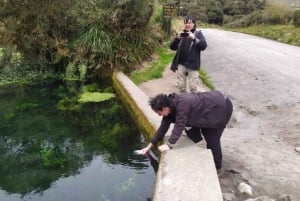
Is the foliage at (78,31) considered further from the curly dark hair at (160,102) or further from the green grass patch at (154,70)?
the curly dark hair at (160,102)

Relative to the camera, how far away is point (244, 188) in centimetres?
501

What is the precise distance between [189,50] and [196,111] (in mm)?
3647

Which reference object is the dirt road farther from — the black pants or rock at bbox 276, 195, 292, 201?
the black pants

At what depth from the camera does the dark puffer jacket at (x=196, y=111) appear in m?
5.12

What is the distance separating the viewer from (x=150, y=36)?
52.3 feet

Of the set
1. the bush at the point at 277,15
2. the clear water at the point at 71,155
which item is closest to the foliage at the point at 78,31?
the clear water at the point at 71,155

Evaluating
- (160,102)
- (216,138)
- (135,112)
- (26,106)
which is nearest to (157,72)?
(135,112)

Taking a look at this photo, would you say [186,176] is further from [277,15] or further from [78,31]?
[277,15]

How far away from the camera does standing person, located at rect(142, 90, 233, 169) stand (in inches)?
200

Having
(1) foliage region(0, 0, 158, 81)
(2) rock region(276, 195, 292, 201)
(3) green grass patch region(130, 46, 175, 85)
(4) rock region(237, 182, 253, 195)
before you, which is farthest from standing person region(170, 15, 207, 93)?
(1) foliage region(0, 0, 158, 81)

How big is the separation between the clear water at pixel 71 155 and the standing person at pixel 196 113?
1159 mm

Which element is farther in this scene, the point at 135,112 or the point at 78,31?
the point at 78,31

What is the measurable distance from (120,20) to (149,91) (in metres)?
4.41

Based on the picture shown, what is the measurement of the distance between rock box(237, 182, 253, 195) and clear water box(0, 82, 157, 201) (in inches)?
54.4
